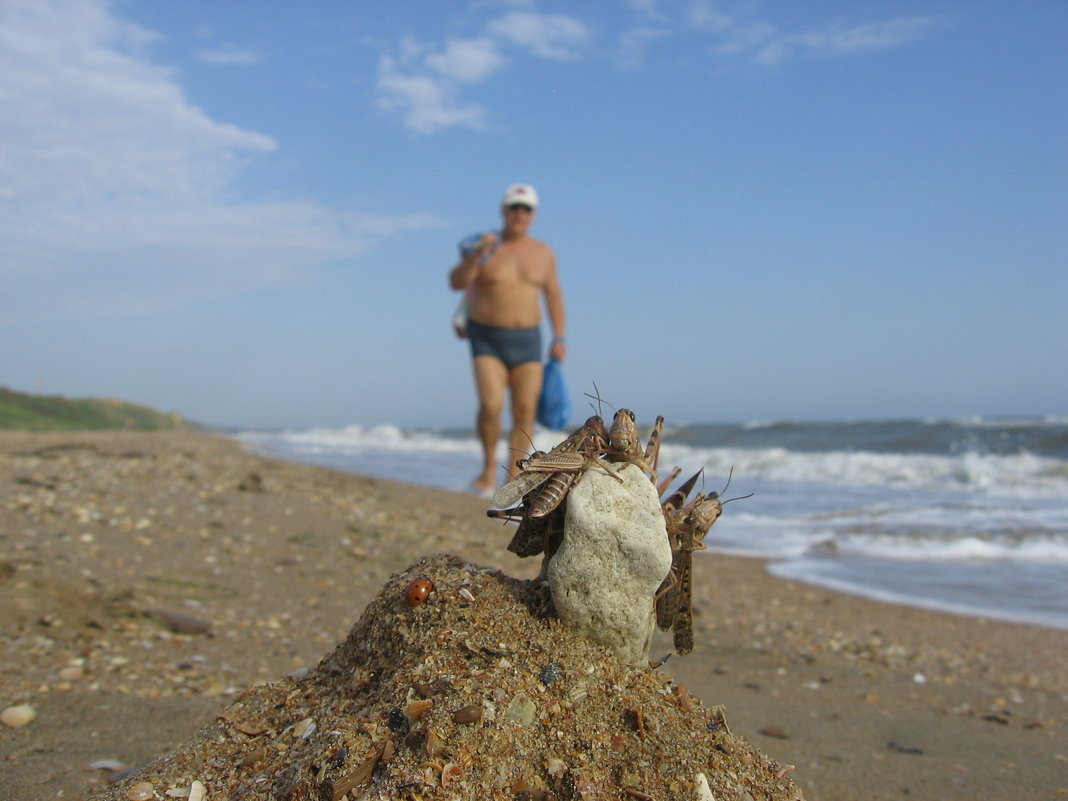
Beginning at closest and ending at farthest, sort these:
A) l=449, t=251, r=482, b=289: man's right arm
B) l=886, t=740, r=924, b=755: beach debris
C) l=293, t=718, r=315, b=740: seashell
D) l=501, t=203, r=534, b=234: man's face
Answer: l=293, t=718, r=315, b=740: seashell → l=886, t=740, r=924, b=755: beach debris → l=449, t=251, r=482, b=289: man's right arm → l=501, t=203, r=534, b=234: man's face

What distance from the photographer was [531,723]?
1.91 metres

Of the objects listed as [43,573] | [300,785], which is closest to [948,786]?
[300,785]

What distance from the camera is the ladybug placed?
88.9 inches

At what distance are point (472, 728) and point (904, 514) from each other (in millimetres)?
11319

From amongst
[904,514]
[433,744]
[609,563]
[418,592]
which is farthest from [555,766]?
[904,514]

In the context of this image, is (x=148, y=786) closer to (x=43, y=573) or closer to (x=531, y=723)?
(x=531, y=723)

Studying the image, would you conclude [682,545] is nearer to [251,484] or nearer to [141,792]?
[141,792]

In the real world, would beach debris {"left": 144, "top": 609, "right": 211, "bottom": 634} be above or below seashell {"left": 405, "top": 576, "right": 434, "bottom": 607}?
below

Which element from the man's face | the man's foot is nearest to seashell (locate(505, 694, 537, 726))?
the man's face

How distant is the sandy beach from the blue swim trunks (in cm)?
219

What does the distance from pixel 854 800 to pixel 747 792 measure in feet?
4.03

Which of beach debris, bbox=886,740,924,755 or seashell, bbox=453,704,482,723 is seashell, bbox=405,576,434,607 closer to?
seashell, bbox=453,704,482,723

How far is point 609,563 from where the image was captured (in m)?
2.16

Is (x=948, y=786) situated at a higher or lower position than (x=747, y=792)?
lower
